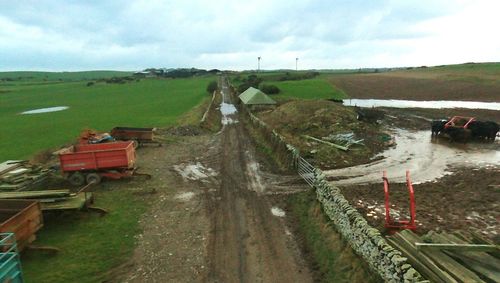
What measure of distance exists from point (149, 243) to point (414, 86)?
74332 millimetres

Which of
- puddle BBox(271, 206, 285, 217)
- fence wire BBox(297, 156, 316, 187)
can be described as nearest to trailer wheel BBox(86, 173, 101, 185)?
puddle BBox(271, 206, 285, 217)

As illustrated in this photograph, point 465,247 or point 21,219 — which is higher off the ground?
point 465,247

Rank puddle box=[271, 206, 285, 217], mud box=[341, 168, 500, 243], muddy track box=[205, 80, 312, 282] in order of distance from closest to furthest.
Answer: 1. muddy track box=[205, 80, 312, 282]
2. mud box=[341, 168, 500, 243]
3. puddle box=[271, 206, 285, 217]

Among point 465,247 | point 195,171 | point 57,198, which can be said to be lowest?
point 195,171

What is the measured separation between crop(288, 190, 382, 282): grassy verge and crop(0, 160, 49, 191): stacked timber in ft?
39.2

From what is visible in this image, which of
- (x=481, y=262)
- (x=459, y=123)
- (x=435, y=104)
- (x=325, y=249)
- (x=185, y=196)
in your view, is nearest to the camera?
(x=481, y=262)

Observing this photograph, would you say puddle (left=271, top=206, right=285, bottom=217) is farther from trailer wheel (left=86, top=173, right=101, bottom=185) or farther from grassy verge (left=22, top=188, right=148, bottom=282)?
trailer wheel (left=86, top=173, right=101, bottom=185)

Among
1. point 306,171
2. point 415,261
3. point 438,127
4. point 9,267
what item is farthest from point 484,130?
point 9,267

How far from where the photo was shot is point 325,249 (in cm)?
1106

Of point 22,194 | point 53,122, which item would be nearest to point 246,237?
point 22,194

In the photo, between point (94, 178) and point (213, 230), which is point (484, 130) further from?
point (94, 178)

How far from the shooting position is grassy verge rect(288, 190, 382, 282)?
952cm

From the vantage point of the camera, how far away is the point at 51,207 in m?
12.9

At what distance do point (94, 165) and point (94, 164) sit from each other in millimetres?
54
